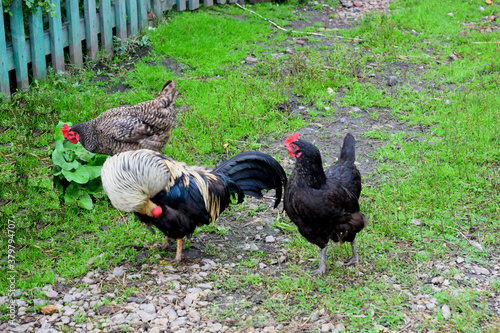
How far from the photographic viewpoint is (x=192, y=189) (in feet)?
17.1

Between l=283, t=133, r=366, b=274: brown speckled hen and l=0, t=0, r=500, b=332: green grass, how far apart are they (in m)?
0.28

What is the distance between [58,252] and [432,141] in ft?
16.9

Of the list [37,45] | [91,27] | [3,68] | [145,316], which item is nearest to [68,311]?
[145,316]

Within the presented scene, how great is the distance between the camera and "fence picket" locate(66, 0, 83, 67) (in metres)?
8.28

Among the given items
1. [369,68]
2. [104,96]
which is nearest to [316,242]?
[104,96]

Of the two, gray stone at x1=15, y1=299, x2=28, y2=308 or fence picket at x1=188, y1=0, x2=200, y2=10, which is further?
fence picket at x1=188, y1=0, x2=200, y2=10

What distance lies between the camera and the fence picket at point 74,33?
8281 mm

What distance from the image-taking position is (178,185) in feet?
16.7

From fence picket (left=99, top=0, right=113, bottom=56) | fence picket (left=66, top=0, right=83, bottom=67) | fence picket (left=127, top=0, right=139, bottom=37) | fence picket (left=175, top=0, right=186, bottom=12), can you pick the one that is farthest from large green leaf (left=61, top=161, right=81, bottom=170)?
fence picket (left=175, top=0, right=186, bottom=12)

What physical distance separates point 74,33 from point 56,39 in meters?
0.41

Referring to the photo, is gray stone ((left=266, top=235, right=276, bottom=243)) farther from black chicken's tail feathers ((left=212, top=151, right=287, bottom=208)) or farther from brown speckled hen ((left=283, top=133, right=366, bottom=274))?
brown speckled hen ((left=283, top=133, right=366, bottom=274))

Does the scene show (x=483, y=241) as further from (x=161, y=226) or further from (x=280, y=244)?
(x=161, y=226)

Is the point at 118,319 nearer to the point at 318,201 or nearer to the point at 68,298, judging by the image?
the point at 68,298

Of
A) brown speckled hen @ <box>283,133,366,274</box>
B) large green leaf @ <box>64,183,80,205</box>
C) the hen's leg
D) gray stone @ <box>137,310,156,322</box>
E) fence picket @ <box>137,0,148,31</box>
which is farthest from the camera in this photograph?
fence picket @ <box>137,0,148,31</box>
